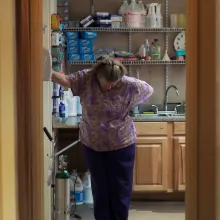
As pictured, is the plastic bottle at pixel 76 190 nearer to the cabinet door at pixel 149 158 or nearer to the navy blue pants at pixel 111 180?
the cabinet door at pixel 149 158

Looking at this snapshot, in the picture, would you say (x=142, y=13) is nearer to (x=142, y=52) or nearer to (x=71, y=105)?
(x=142, y=52)

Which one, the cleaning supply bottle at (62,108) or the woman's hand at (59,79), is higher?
the woman's hand at (59,79)

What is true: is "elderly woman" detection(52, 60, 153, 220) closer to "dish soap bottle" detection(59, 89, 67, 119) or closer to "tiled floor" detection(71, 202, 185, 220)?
"tiled floor" detection(71, 202, 185, 220)

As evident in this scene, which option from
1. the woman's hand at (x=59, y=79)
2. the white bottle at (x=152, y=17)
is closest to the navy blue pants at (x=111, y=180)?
the woman's hand at (x=59, y=79)

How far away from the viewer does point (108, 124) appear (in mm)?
3059

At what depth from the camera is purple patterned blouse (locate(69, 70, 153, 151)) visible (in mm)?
3047

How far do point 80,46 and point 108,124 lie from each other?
1754mm

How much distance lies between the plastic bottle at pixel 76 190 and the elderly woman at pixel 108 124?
3.26ft

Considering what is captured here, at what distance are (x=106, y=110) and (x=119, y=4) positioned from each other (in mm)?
2106

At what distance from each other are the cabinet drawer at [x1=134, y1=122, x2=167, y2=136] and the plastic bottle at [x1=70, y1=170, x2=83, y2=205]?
0.76 m
